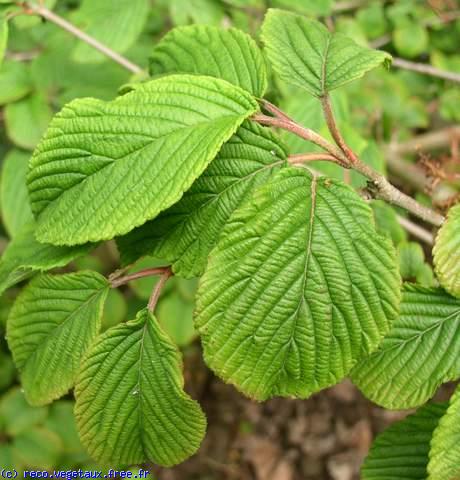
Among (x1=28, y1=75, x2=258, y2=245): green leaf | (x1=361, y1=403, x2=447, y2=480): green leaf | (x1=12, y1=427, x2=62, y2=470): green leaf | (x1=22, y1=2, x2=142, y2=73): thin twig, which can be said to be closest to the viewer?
(x1=28, y1=75, x2=258, y2=245): green leaf

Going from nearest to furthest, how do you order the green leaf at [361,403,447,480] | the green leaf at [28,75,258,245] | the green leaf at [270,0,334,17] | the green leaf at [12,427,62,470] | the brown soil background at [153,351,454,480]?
1. the green leaf at [28,75,258,245]
2. the green leaf at [361,403,447,480]
3. the green leaf at [270,0,334,17]
4. the green leaf at [12,427,62,470]
5. the brown soil background at [153,351,454,480]

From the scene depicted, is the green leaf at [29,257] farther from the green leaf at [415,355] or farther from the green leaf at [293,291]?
the green leaf at [415,355]

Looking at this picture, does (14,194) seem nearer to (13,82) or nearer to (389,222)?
(13,82)

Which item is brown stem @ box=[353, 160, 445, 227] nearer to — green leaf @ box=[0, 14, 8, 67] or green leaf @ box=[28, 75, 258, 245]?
green leaf @ box=[28, 75, 258, 245]

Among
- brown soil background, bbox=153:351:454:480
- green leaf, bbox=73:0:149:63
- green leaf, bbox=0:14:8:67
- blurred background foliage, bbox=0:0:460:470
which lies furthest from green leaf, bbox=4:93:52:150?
brown soil background, bbox=153:351:454:480

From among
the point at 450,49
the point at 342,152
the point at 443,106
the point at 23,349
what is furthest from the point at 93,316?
the point at 450,49

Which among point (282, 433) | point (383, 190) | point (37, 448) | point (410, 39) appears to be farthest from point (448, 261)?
point (282, 433)

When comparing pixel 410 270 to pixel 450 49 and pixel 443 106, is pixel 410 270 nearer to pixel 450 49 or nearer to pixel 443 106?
pixel 443 106

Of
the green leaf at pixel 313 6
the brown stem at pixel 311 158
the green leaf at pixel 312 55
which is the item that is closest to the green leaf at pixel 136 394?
the brown stem at pixel 311 158
